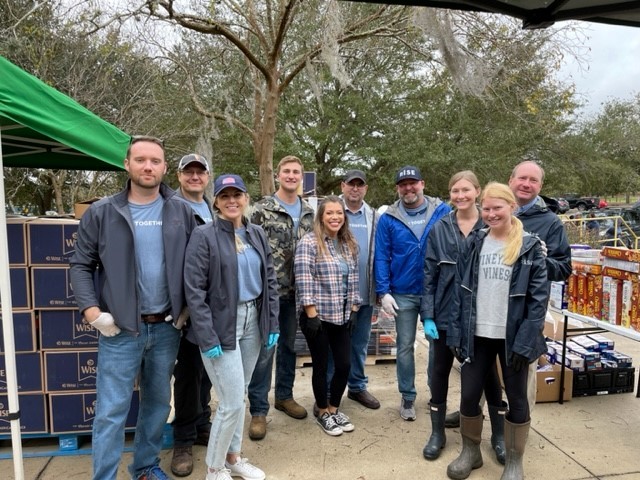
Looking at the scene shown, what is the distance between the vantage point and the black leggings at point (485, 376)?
2.58m

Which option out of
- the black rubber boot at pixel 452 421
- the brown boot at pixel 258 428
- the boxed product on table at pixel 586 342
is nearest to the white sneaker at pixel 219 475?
the brown boot at pixel 258 428

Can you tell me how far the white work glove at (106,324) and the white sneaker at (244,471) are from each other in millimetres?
1117

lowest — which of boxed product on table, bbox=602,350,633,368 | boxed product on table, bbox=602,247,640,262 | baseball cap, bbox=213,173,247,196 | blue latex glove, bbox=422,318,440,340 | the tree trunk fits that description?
boxed product on table, bbox=602,350,633,368

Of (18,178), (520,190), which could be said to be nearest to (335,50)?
(520,190)

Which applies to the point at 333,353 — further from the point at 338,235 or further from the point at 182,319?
the point at 182,319

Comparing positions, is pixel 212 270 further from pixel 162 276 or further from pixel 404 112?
pixel 404 112

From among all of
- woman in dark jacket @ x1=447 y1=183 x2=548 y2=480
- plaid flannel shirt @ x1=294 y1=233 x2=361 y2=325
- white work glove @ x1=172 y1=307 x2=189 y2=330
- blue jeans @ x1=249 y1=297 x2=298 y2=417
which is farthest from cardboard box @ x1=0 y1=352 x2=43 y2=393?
woman in dark jacket @ x1=447 y1=183 x2=548 y2=480

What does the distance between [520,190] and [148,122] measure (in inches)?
378

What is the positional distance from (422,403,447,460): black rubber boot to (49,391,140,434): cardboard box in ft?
6.39

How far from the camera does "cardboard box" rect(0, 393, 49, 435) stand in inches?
115

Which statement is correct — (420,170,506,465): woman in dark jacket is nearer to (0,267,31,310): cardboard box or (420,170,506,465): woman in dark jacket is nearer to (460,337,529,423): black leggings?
(460,337,529,423): black leggings

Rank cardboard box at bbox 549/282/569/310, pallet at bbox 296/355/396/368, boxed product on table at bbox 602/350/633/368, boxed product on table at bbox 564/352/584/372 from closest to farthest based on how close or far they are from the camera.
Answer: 1. cardboard box at bbox 549/282/569/310
2. boxed product on table at bbox 564/352/584/372
3. boxed product on table at bbox 602/350/633/368
4. pallet at bbox 296/355/396/368

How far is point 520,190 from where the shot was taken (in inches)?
117

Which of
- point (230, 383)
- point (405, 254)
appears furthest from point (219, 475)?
point (405, 254)
